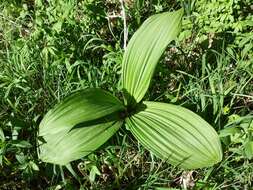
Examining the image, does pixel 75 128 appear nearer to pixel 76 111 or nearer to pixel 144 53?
pixel 76 111

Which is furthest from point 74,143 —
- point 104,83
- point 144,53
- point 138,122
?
point 144,53

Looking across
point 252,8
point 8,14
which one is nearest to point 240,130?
point 252,8

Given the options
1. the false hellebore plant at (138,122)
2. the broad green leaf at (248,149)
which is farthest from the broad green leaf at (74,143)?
the broad green leaf at (248,149)

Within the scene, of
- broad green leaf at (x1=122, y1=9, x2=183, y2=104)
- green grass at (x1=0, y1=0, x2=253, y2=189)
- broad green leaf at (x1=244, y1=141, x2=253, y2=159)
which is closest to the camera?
broad green leaf at (x1=244, y1=141, x2=253, y2=159)

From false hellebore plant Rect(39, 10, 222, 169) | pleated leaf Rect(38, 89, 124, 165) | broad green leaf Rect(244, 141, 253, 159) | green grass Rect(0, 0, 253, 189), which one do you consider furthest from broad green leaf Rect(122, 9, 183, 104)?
broad green leaf Rect(244, 141, 253, 159)

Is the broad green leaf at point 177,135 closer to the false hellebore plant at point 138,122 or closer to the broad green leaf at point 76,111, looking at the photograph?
the false hellebore plant at point 138,122

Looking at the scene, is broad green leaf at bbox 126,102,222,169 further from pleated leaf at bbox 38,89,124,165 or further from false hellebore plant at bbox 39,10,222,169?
pleated leaf at bbox 38,89,124,165
